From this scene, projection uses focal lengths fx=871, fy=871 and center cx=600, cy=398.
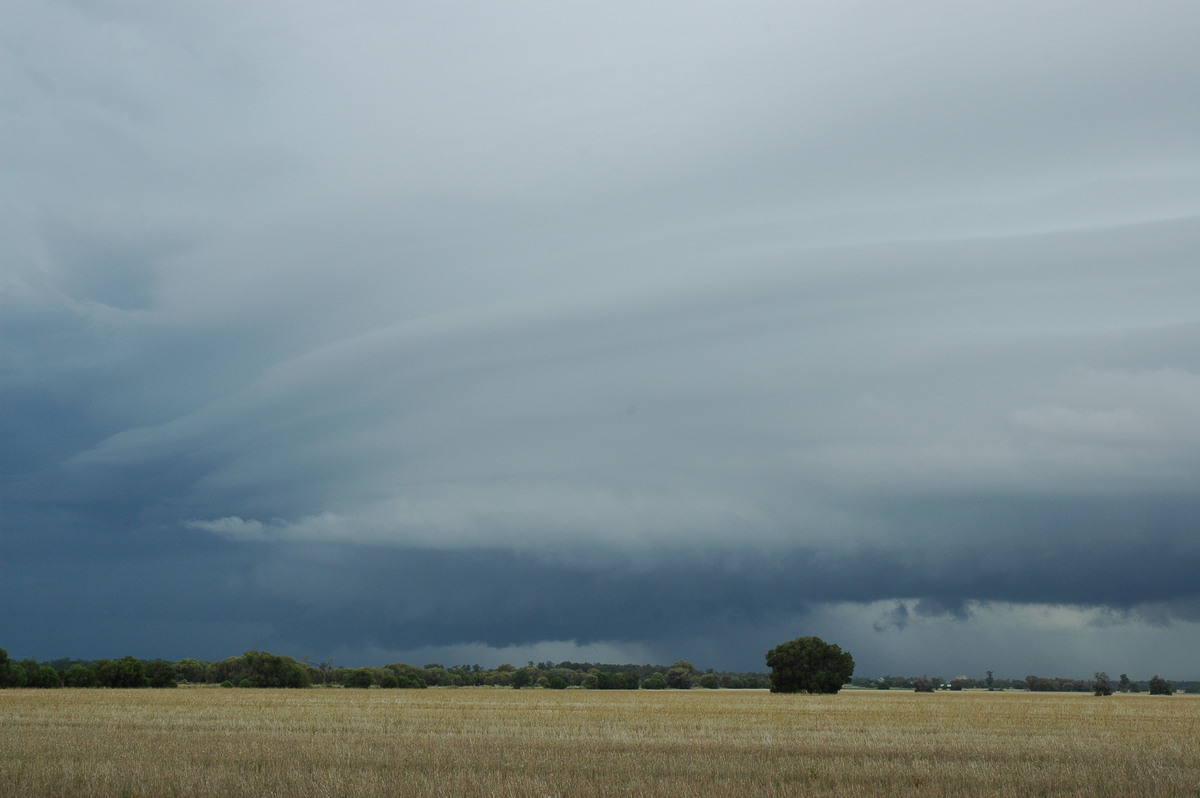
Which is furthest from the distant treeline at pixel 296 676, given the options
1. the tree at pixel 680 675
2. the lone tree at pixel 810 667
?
the lone tree at pixel 810 667

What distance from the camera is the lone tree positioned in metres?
89.8

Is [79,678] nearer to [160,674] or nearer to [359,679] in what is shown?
[160,674]

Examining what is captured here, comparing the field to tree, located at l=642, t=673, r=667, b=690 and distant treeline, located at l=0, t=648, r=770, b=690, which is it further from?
tree, located at l=642, t=673, r=667, b=690

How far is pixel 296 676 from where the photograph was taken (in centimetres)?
9575

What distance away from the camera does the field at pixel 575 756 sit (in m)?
17.4

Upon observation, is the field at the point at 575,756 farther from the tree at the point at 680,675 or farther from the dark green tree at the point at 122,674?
the tree at the point at 680,675

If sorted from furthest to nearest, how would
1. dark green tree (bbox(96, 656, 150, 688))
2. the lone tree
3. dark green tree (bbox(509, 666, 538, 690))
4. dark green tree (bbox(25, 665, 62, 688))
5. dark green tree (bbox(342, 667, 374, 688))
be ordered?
1. dark green tree (bbox(509, 666, 538, 690))
2. dark green tree (bbox(342, 667, 374, 688))
3. the lone tree
4. dark green tree (bbox(96, 656, 150, 688))
5. dark green tree (bbox(25, 665, 62, 688))

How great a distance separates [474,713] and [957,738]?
24.0 meters

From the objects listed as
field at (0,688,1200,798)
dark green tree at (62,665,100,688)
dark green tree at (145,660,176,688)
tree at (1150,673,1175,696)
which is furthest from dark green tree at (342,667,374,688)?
tree at (1150,673,1175,696)

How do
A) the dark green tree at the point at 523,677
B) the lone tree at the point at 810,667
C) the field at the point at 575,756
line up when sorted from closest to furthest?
the field at the point at 575,756, the lone tree at the point at 810,667, the dark green tree at the point at 523,677

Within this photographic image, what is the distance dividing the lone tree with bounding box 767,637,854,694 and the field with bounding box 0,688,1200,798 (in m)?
50.9

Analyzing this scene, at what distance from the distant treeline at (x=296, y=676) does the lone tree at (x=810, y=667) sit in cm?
3068

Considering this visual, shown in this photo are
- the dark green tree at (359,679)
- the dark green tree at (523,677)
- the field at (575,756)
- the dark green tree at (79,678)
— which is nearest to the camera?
the field at (575,756)

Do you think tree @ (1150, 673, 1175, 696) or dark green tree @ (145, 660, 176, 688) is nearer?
dark green tree @ (145, 660, 176, 688)
